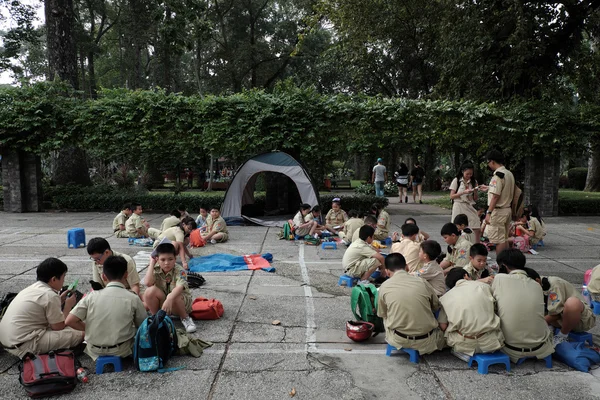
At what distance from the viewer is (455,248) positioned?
6.61m

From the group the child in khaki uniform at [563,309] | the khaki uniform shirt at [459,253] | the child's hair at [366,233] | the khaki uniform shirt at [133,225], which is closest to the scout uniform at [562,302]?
the child in khaki uniform at [563,309]

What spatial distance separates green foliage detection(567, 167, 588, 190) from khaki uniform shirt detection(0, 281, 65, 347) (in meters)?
30.4

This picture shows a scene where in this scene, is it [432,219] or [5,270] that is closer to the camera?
[5,270]

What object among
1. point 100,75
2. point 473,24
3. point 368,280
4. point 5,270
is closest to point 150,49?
point 100,75

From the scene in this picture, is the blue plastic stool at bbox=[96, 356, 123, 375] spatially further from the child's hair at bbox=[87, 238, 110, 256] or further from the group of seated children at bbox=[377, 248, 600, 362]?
the group of seated children at bbox=[377, 248, 600, 362]

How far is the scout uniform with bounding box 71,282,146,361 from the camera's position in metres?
4.15

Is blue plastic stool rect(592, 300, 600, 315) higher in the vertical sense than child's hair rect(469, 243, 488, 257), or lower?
lower

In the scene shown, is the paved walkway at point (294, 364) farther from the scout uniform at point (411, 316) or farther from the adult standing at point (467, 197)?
the adult standing at point (467, 197)

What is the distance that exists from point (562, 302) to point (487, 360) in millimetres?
1241

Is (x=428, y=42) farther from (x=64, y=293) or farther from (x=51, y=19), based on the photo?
(x=64, y=293)

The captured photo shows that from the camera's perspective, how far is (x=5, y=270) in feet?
25.3

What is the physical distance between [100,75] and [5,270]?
39866mm

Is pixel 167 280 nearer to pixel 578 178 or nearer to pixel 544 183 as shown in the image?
pixel 544 183

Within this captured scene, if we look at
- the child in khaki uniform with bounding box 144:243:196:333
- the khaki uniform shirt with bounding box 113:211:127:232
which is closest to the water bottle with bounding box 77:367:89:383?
the child in khaki uniform with bounding box 144:243:196:333
